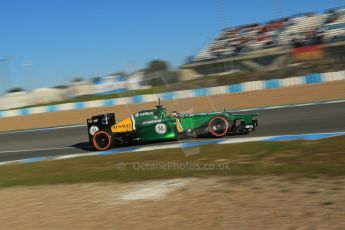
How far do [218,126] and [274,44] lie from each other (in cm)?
3000

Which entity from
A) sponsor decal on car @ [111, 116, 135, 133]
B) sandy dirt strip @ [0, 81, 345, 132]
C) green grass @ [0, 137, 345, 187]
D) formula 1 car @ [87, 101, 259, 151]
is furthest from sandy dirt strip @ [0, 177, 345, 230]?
sandy dirt strip @ [0, 81, 345, 132]

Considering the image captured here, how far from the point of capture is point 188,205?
5184mm

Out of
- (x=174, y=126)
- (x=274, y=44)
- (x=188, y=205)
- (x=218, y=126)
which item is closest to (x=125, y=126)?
(x=174, y=126)

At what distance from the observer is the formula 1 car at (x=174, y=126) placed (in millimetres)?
10969

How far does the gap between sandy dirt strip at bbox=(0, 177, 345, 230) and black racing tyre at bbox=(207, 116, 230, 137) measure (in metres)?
4.37

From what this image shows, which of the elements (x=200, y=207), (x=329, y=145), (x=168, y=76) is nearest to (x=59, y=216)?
(x=200, y=207)

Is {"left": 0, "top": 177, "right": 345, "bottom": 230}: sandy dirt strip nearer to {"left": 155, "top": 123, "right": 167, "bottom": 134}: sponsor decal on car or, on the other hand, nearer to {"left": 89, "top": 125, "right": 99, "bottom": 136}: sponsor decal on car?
{"left": 155, "top": 123, "right": 167, "bottom": 134}: sponsor decal on car

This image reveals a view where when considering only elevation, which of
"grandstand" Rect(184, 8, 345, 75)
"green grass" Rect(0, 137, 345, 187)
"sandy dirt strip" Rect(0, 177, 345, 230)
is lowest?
"sandy dirt strip" Rect(0, 177, 345, 230)

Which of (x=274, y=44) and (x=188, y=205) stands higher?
(x=274, y=44)

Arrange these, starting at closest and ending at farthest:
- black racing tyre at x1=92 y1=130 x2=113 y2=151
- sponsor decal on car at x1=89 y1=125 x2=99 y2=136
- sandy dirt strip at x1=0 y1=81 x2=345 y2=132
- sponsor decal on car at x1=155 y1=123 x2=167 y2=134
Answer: sponsor decal on car at x1=155 y1=123 x2=167 y2=134 → black racing tyre at x1=92 y1=130 x2=113 y2=151 → sponsor decal on car at x1=89 y1=125 x2=99 y2=136 → sandy dirt strip at x1=0 y1=81 x2=345 y2=132

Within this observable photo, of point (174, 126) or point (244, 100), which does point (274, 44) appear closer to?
point (244, 100)

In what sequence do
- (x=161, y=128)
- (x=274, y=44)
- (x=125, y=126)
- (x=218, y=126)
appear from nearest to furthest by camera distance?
(x=218, y=126), (x=161, y=128), (x=125, y=126), (x=274, y=44)

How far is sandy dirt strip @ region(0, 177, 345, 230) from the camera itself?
4.36 m

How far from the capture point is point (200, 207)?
504 centimetres
